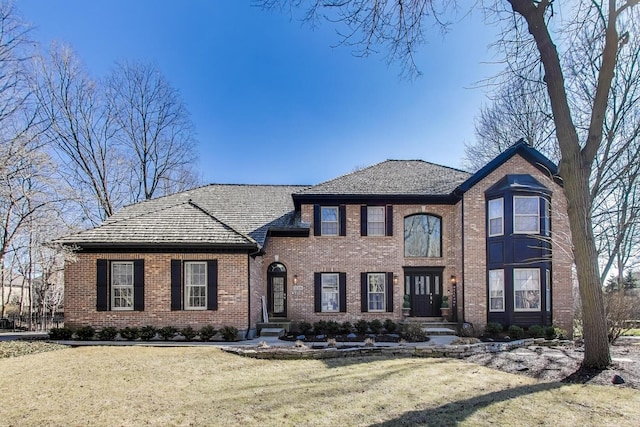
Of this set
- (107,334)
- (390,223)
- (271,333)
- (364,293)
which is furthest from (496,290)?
(107,334)

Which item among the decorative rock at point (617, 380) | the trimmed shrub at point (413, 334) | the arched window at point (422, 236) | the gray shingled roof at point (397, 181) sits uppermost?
the gray shingled roof at point (397, 181)

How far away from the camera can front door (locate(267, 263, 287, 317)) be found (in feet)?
51.3

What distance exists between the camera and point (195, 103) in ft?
74.5

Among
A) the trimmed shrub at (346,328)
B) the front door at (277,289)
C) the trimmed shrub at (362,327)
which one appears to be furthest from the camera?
the front door at (277,289)

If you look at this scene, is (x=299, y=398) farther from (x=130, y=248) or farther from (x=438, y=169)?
(x=438, y=169)

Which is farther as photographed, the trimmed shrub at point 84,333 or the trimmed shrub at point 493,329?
the trimmed shrub at point 493,329

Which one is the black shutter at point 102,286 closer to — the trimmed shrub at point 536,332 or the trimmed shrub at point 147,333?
the trimmed shrub at point 147,333

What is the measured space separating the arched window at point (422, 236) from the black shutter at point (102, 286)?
36.4ft

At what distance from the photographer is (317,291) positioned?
15336mm

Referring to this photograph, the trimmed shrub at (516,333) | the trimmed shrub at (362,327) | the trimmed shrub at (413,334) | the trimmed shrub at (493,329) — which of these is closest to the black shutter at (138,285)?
the trimmed shrub at (362,327)

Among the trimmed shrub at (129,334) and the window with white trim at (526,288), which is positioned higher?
the window with white trim at (526,288)

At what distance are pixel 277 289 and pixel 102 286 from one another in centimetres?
634

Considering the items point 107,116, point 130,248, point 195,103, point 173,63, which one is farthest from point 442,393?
point 107,116

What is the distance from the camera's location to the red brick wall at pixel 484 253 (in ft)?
46.5
